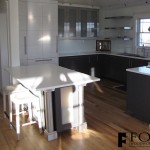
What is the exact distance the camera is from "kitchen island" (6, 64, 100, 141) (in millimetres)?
3170

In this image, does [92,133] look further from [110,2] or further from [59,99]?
[110,2]

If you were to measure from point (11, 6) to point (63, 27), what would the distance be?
2391mm

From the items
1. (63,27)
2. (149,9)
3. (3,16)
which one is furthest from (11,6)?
(149,9)

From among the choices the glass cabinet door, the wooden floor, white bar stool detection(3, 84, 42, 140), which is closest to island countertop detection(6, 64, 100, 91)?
white bar stool detection(3, 84, 42, 140)

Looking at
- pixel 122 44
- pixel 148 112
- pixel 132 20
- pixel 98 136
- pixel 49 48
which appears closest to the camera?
pixel 98 136

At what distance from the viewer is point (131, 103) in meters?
4.08

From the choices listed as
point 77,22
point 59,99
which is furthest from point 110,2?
point 59,99

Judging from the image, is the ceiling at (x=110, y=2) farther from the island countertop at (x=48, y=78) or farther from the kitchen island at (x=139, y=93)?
the island countertop at (x=48, y=78)

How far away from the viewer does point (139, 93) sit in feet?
12.7

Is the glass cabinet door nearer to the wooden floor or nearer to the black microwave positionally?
the black microwave

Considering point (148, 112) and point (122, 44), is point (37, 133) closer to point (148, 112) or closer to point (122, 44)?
point (148, 112)
